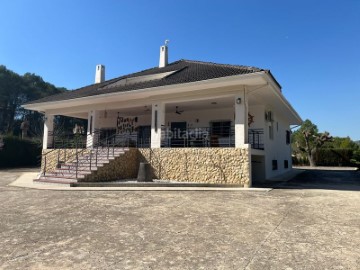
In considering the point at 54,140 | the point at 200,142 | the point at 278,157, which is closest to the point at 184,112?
the point at 200,142

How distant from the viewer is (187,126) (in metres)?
16.0

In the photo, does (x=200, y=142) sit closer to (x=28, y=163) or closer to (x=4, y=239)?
(x=4, y=239)

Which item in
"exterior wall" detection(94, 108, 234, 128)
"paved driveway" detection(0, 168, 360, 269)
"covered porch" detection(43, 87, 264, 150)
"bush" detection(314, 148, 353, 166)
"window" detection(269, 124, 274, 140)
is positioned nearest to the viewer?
"paved driveway" detection(0, 168, 360, 269)

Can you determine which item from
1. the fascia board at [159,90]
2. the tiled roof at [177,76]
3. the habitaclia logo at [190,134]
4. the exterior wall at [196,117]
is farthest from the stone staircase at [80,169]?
the exterior wall at [196,117]

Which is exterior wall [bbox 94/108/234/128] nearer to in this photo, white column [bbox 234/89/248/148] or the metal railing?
the metal railing

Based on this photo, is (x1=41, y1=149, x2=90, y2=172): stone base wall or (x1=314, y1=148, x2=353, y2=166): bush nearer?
(x1=41, y1=149, x2=90, y2=172): stone base wall

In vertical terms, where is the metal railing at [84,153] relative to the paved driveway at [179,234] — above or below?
above

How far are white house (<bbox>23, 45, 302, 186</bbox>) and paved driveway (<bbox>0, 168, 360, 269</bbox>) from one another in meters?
4.11

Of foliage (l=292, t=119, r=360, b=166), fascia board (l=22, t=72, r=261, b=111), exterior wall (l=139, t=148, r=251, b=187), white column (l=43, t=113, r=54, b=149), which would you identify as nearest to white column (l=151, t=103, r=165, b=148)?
exterior wall (l=139, t=148, r=251, b=187)

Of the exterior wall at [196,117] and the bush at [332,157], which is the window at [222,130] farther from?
the bush at [332,157]

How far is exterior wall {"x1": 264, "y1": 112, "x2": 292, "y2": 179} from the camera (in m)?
14.3

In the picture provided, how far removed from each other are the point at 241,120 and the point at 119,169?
19.8ft

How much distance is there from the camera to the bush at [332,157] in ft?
100

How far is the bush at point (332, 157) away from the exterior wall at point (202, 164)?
2471 cm
